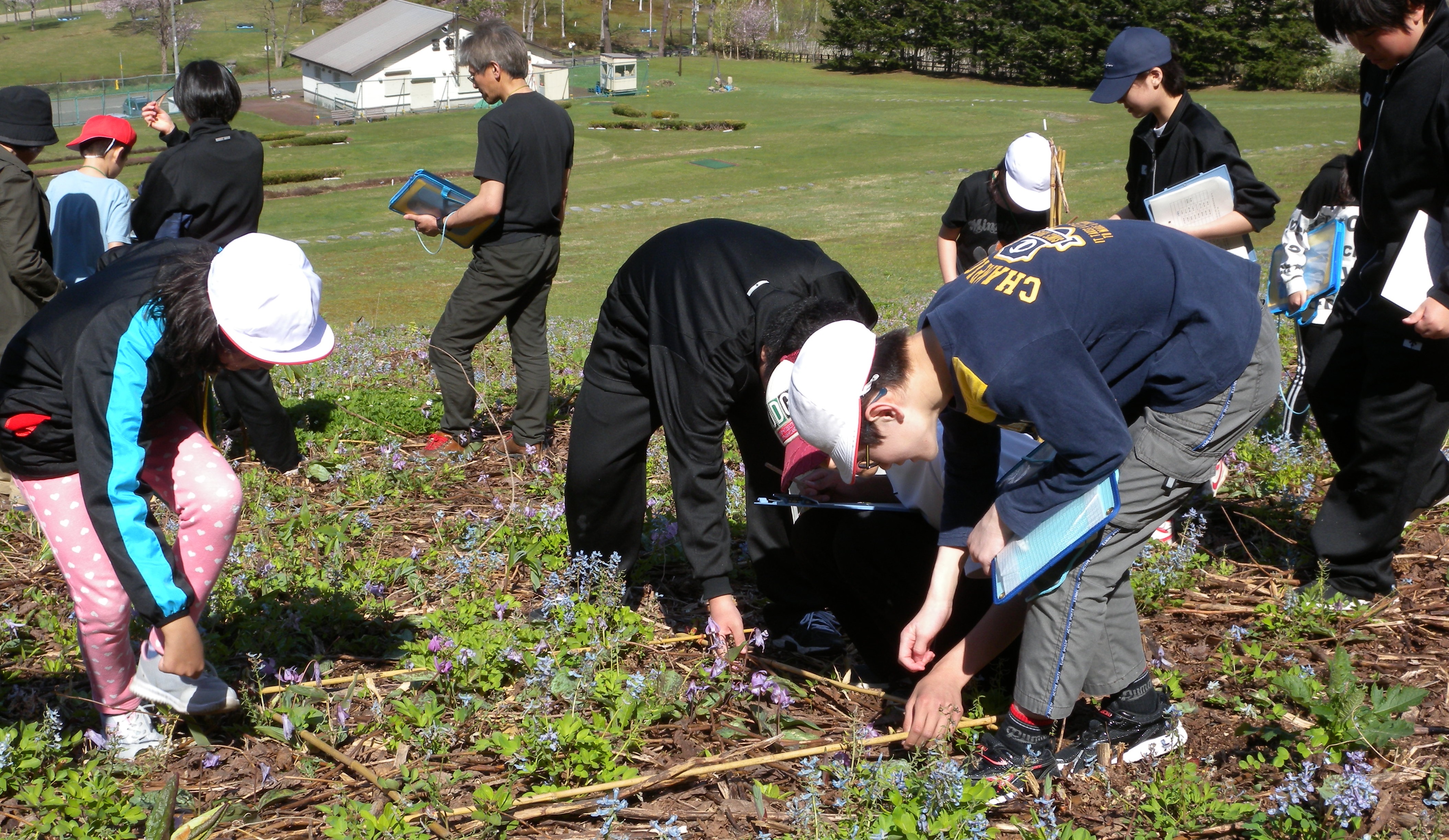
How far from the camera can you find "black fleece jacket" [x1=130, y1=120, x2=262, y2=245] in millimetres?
6293

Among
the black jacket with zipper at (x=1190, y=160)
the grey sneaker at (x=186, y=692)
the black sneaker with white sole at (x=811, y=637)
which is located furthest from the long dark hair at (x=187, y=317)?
the black jacket with zipper at (x=1190, y=160)

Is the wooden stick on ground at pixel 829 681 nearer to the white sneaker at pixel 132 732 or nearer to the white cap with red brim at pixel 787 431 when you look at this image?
→ the white cap with red brim at pixel 787 431

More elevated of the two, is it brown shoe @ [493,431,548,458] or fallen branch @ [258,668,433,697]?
brown shoe @ [493,431,548,458]

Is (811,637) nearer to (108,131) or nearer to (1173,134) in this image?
(1173,134)

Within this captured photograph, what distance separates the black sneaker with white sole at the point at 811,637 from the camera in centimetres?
416

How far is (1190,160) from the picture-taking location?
18.0ft

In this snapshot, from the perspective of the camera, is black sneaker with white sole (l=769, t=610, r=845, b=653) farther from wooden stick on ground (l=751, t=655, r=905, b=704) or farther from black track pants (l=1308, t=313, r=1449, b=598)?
black track pants (l=1308, t=313, r=1449, b=598)

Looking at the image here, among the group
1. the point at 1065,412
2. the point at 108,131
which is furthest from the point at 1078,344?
the point at 108,131

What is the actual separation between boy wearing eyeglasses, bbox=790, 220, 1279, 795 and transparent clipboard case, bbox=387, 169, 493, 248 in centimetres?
395

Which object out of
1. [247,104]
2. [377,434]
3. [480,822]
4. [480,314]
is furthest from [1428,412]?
[247,104]

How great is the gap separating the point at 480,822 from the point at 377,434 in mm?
4250

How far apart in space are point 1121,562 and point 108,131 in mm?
6824

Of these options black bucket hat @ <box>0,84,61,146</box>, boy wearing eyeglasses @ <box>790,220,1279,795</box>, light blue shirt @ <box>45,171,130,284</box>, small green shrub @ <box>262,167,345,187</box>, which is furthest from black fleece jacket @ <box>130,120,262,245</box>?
small green shrub @ <box>262,167,345,187</box>

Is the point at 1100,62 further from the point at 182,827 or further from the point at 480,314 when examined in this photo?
the point at 182,827
